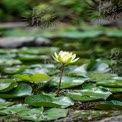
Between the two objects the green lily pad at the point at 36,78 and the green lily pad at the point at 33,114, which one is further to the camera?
the green lily pad at the point at 36,78

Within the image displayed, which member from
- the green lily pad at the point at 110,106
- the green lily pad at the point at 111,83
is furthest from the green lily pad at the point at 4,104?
the green lily pad at the point at 111,83

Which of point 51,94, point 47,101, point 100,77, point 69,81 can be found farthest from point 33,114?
point 100,77

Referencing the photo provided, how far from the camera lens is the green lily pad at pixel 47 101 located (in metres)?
1.32

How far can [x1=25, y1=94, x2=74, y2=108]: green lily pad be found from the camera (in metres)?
1.32

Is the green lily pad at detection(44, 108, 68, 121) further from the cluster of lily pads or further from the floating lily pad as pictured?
the floating lily pad

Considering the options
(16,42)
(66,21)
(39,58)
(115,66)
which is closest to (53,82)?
(115,66)

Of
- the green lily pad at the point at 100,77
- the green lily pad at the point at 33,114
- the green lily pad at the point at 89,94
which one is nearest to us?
the green lily pad at the point at 33,114

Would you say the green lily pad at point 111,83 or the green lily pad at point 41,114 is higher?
the green lily pad at point 111,83

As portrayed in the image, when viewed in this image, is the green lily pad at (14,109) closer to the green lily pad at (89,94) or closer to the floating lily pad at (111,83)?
the green lily pad at (89,94)

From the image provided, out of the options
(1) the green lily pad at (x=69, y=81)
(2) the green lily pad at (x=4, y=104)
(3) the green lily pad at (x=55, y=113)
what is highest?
(1) the green lily pad at (x=69, y=81)

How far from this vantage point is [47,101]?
4.46ft

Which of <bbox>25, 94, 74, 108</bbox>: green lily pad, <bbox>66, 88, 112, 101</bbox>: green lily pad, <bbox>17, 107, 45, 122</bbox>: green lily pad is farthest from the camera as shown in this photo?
<bbox>66, 88, 112, 101</bbox>: green lily pad

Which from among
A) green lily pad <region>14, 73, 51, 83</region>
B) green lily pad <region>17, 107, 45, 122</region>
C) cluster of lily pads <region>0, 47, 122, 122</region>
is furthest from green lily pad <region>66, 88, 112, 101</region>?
green lily pad <region>17, 107, 45, 122</region>

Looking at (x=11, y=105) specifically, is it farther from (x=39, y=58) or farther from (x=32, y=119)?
(x=39, y=58)
